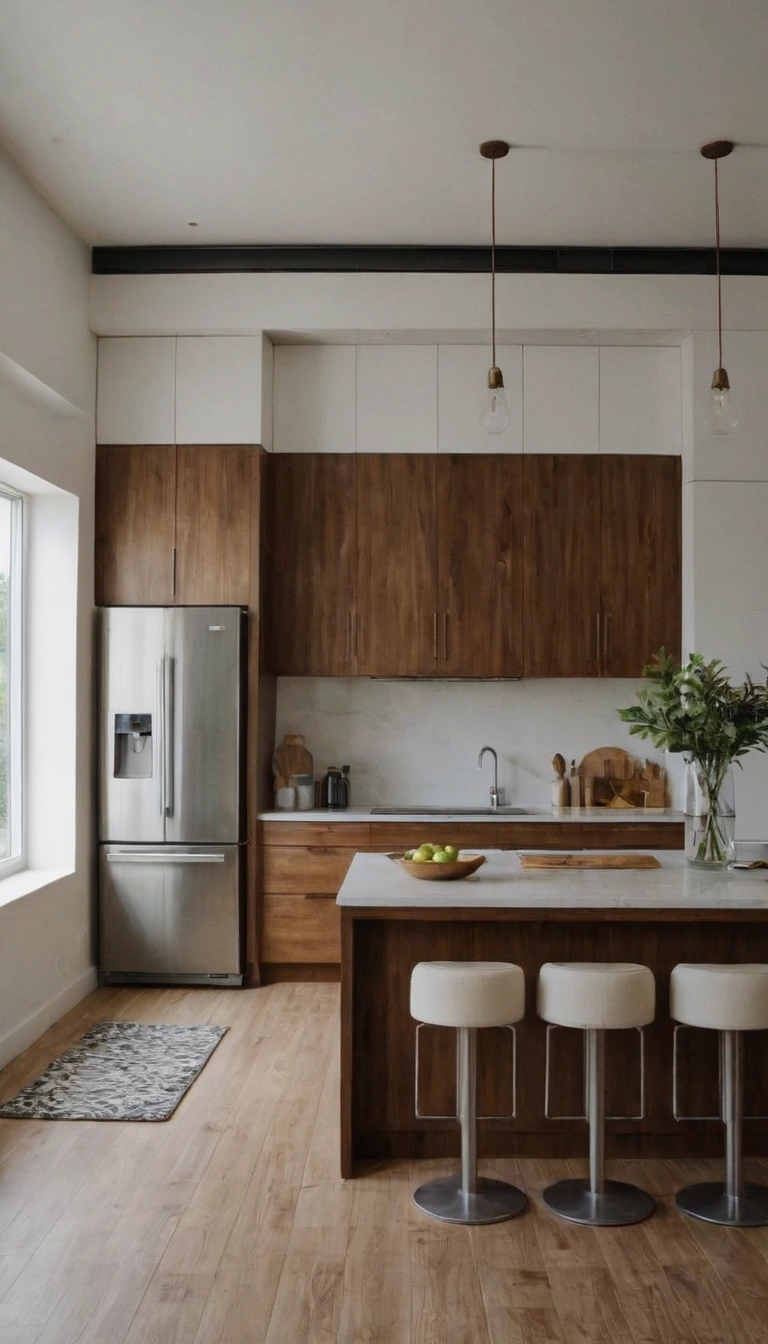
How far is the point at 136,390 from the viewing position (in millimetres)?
5586

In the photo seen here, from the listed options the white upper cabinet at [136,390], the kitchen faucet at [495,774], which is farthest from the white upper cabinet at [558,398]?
the white upper cabinet at [136,390]

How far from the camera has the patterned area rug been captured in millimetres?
3834

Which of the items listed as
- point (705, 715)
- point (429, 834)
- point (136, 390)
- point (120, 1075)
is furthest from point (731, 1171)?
point (136, 390)

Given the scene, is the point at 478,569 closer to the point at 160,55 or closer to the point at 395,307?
the point at 395,307

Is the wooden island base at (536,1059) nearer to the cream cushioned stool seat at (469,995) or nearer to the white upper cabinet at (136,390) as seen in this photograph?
the cream cushioned stool seat at (469,995)

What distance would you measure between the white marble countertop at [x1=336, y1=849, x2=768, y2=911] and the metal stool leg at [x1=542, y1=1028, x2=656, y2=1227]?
0.39 metres

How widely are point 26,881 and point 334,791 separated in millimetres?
1673

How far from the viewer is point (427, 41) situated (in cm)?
362

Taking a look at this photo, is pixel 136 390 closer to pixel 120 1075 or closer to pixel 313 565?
pixel 313 565

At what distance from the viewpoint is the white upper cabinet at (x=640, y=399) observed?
574cm

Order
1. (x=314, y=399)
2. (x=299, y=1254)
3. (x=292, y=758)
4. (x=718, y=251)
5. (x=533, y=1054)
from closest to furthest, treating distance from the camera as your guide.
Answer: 1. (x=299, y=1254)
2. (x=533, y=1054)
3. (x=718, y=251)
4. (x=314, y=399)
5. (x=292, y=758)

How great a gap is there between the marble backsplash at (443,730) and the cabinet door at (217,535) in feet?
2.65

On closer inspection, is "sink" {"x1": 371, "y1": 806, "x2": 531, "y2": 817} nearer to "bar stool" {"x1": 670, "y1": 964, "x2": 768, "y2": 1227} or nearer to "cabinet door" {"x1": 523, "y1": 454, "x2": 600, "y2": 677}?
"cabinet door" {"x1": 523, "y1": 454, "x2": 600, "y2": 677}

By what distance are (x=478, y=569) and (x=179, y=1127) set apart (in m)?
3.11
